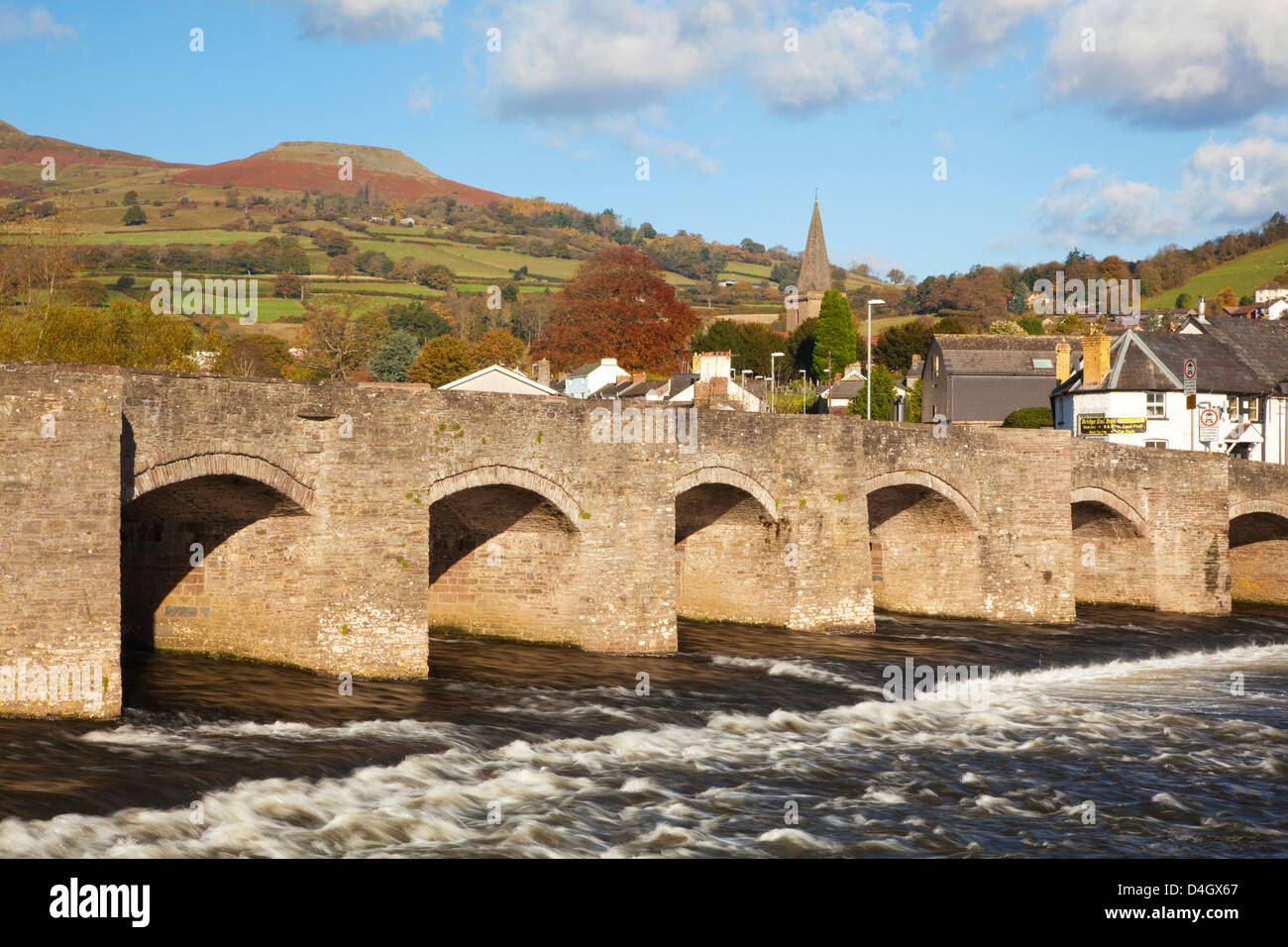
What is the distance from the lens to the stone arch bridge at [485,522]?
14.8 meters

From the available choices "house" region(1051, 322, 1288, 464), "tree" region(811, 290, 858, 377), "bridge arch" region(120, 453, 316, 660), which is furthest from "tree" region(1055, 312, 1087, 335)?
"bridge arch" region(120, 453, 316, 660)

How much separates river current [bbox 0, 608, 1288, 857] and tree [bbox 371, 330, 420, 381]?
4449 centimetres

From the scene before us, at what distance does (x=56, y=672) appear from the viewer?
47.8ft

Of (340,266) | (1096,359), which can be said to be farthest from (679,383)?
(340,266)

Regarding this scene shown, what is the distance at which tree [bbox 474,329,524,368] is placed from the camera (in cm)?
6724

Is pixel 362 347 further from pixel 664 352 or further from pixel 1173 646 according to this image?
pixel 1173 646

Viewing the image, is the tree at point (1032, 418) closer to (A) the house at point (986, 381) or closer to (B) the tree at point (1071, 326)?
(A) the house at point (986, 381)

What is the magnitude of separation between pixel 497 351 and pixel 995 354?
2767cm

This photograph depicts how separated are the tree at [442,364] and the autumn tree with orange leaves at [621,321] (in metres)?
7.01

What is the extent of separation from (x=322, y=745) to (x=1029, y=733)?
35.2ft

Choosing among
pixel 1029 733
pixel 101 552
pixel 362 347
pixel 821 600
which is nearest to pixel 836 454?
pixel 821 600

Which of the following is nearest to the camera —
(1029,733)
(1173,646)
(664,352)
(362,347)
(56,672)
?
(56,672)

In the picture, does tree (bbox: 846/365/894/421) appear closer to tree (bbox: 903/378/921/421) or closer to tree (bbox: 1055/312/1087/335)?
tree (bbox: 903/378/921/421)

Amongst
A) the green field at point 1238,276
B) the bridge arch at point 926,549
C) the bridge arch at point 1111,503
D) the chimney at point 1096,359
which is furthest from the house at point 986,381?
the green field at point 1238,276
